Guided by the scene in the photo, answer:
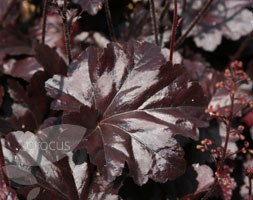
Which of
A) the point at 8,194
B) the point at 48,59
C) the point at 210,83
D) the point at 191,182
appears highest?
the point at 48,59

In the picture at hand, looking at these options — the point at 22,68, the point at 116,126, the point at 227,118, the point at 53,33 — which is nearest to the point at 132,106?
the point at 116,126

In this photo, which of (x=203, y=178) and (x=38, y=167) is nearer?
(x=38, y=167)

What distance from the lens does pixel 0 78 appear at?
77.7 inches

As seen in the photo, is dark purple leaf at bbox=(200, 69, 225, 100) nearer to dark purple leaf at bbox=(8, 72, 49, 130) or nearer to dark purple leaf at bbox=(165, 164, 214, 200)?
dark purple leaf at bbox=(165, 164, 214, 200)

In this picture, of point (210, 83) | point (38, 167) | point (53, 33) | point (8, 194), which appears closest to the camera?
point (8, 194)

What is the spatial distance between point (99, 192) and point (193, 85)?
17.7 inches

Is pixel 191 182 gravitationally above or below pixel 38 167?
below

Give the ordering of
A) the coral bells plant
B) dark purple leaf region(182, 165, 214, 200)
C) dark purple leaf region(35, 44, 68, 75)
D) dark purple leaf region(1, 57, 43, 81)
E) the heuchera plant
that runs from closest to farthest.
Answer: the coral bells plant
the heuchera plant
dark purple leaf region(182, 165, 214, 200)
dark purple leaf region(35, 44, 68, 75)
dark purple leaf region(1, 57, 43, 81)

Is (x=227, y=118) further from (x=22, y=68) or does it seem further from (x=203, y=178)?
(x=22, y=68)

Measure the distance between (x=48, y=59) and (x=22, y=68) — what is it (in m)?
0.23

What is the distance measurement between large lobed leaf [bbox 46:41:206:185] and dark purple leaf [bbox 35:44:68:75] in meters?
0.13

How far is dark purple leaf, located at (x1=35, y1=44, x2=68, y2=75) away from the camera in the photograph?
175cm

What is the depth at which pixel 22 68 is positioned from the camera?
1.94 m

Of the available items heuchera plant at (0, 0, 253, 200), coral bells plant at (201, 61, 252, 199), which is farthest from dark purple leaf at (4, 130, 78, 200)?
coral bells plant at (201, 61, 252, 199)
